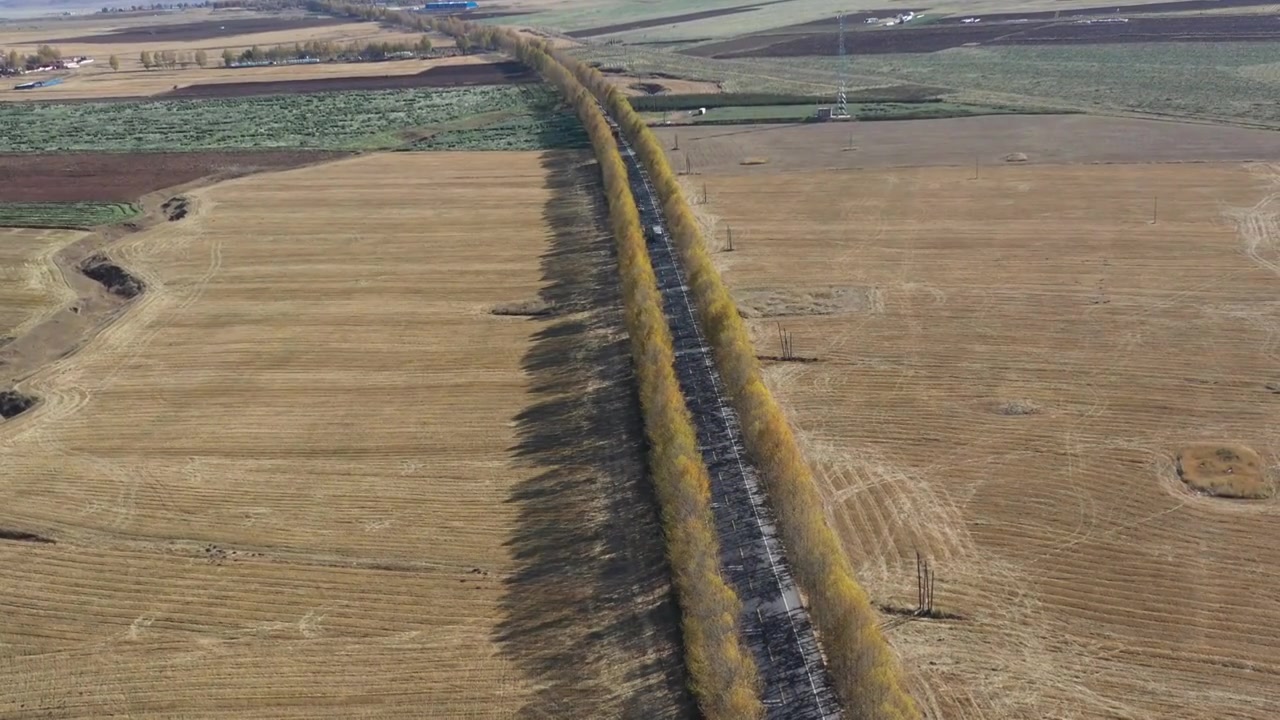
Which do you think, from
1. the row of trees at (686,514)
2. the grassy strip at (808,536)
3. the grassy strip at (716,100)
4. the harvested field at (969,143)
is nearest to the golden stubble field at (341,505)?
the row of trees at (686,514)

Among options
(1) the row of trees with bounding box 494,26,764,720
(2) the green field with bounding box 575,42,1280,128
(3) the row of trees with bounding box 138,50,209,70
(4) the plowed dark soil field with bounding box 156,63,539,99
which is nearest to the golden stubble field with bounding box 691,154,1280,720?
(1) the row of trees with bounding box 494,26,764,720

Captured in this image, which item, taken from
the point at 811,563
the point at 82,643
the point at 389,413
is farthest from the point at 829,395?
the point at 82,643

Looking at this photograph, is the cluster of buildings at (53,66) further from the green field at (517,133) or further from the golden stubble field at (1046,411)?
the golden stubble field at (1046,411)

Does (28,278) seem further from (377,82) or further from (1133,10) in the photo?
(1133,10)

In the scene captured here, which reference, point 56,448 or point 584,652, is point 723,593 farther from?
point 56,448

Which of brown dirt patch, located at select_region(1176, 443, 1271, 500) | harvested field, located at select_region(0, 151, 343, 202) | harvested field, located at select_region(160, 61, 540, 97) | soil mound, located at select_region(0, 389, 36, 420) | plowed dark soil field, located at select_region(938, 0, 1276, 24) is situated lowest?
brown dirt patch, located at select_region(1176, 443, 1271, 500)

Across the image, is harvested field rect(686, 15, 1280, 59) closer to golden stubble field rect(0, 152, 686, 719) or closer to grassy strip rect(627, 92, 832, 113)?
grassy strip rect(627, 92, 832, 113)

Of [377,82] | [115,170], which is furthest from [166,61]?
[115,170]
